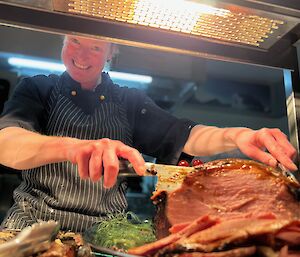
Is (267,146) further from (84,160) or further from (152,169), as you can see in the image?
(84,160)

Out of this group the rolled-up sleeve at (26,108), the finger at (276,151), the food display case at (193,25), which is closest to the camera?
the food display case at (193,25)

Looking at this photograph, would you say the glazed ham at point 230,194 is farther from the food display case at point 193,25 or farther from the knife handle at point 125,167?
→ the food display case at point 193,25

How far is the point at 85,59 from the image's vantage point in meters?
1.40

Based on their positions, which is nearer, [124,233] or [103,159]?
[103,159]

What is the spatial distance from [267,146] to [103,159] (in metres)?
0.58

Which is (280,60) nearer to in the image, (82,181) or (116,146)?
(116,146)

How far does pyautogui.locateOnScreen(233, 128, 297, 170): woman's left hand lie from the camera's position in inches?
46.4

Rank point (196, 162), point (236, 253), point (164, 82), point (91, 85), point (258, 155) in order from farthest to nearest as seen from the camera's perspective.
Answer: point (164, 82)
point (91, 85)
point (196, 162)
point (258, 155)
point (236, 253)

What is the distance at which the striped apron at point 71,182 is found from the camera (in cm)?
132

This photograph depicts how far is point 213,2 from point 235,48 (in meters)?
0.26

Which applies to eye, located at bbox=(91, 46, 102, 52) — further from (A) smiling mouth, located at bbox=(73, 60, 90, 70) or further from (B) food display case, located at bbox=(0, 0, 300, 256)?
(B) food display case, located at bbox=(0, 0, 300, 256)

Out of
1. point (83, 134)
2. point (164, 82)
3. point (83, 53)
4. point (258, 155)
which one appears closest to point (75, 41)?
point (83, 53)

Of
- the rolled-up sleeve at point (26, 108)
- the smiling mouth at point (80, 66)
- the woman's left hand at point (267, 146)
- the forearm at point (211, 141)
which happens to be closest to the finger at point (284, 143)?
the woman's left hand at point (267, 146)

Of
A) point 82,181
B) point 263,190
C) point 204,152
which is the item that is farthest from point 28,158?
point 263,190
